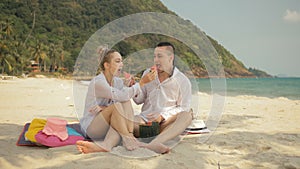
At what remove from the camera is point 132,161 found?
2748 millimetres

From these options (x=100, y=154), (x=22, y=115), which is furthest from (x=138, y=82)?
(x=22, y=115)

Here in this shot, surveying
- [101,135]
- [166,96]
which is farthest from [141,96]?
[101,135]

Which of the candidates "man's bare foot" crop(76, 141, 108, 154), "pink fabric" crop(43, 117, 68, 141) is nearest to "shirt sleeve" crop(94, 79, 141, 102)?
"man's bare foot" crop(76, 141, 108, 154)

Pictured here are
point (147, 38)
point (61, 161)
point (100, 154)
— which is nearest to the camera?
point (61, 161)

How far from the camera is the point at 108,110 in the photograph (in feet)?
10.2

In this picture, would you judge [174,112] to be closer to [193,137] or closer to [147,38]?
[193,137]

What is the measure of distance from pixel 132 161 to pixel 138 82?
3.72 feet

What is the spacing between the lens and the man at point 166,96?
11.4 feet

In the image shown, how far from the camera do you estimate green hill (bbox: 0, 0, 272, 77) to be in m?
36.7

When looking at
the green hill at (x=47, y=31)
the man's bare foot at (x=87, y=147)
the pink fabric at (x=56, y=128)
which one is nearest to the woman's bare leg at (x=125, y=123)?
the man's bare foot at (x=87, y=147)

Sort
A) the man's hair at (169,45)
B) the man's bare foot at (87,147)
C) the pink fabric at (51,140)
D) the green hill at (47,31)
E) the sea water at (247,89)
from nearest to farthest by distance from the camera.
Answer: the man's bare foot at (87,147), the pink fabric at (51,140), the man's hair at (169,45), the sea water at (247,89), the green hill at (47,31)

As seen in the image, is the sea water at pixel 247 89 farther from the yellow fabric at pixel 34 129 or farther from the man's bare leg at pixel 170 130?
the yellow fabric at pixel 34 129

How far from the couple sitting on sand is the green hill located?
103ft

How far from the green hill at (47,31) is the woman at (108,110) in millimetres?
31718
